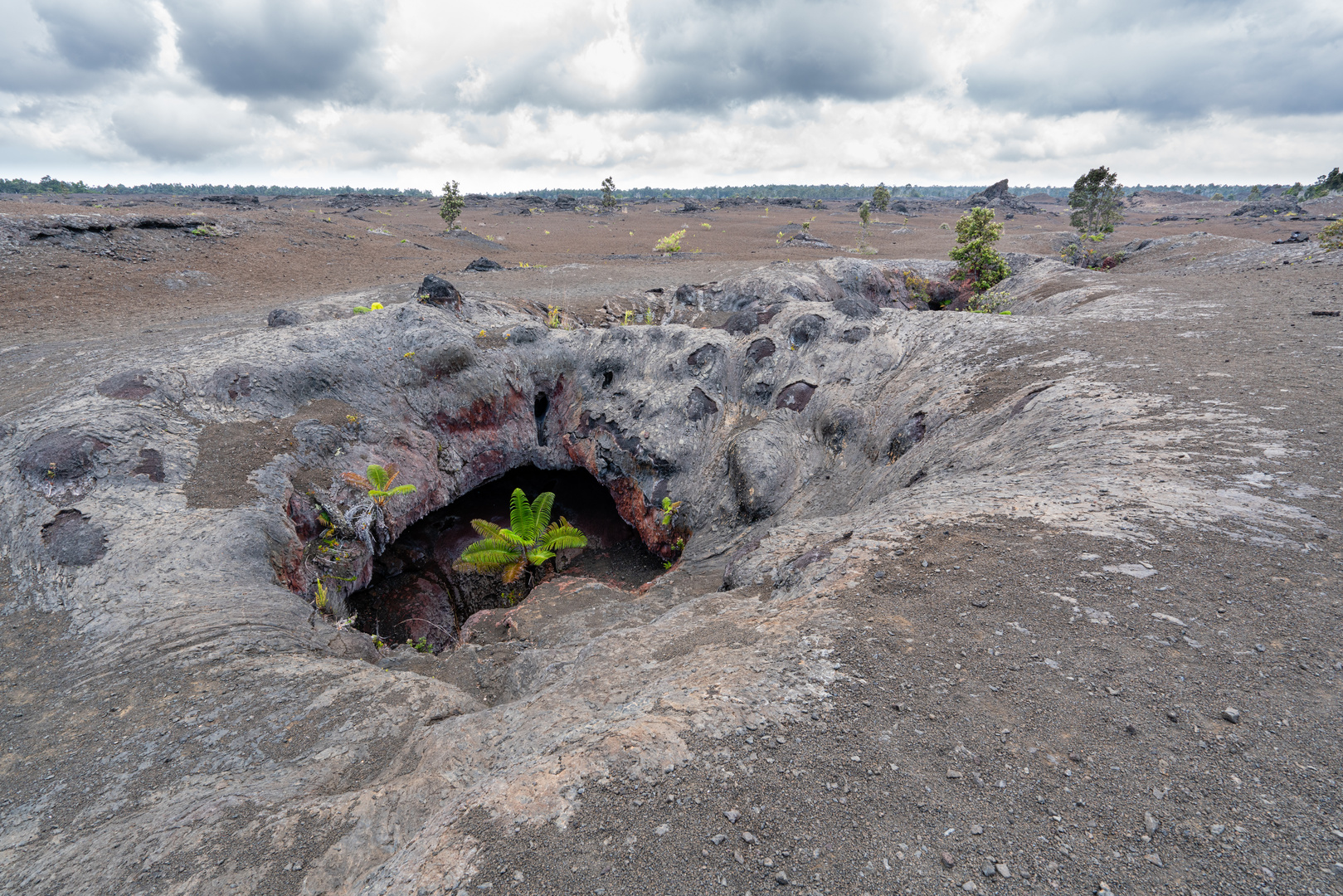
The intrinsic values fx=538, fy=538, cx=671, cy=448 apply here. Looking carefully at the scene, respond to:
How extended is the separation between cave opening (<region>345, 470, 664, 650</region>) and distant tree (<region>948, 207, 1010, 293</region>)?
91.7ft

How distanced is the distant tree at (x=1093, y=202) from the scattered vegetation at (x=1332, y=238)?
38158 mm

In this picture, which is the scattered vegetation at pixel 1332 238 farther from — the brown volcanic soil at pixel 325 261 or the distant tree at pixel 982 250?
the brown volcanic soil at pixel 325 261

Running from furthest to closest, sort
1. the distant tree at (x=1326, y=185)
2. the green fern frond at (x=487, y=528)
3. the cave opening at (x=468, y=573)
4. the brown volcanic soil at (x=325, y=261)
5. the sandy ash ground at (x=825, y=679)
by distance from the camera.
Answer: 1. the distant tree at (x=1326, y=185)
2. the brown volcanic soil at (x=325, y=261)
3. the green fern frond at (x=487, y=528)
4. the cave opening at (x=468, y=573)
5. the sandy ash ground at (x=825, y=679)

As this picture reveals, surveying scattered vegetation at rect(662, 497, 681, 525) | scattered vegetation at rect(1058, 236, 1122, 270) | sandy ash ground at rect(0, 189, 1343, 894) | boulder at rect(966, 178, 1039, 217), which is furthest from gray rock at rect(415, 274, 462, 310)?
boulder at rect(966, 178, 1039, 217)

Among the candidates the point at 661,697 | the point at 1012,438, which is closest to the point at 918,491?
the point at 1012,438

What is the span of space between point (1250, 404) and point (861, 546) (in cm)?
858

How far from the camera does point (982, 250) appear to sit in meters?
33.9

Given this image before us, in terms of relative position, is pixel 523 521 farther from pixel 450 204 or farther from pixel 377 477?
pixel 450 204

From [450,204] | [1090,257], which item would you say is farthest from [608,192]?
[1090,257]

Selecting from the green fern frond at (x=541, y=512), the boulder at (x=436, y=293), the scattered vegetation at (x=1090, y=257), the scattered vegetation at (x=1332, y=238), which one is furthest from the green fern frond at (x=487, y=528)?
the scattered vegetation at (x=1090, y=257)

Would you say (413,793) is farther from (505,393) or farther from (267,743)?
(505,393)

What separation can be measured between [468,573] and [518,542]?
328 centimetres

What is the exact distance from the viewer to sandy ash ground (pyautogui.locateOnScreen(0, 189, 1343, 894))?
4.86 m

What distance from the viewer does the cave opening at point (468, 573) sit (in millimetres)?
19109
